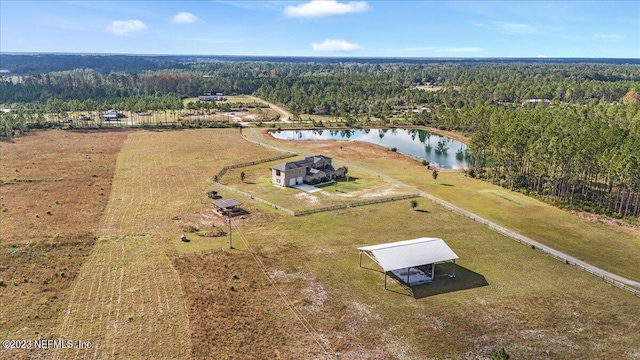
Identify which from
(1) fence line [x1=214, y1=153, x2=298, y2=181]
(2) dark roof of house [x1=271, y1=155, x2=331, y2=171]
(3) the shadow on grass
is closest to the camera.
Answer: (3) the shadow on grass

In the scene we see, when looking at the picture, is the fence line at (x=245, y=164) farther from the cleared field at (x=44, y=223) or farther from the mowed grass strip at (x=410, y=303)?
the mowed grass strip at (x=410, y=303)

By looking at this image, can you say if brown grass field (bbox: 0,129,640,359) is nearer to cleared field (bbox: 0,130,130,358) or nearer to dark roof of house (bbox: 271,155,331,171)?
cleared field (bbox: 0,130,130,358)

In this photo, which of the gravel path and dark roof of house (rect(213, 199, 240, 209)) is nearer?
the gravel path

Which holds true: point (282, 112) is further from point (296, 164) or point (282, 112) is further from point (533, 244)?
point (533, 244)

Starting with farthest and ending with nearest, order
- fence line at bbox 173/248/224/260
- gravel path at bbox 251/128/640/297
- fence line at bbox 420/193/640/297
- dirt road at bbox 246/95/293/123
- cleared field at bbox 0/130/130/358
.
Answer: dirt road at bbox 246/95/293/123 → fence line at bbox 173/248/224/260 → gravel path at bbox 251/128/640/297 → fence line at bbox 420/193/640/297 → cleared field at bbox 0/130/130/358

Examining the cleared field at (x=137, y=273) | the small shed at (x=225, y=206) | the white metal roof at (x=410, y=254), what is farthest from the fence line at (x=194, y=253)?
the white metal roof at (x=410, y=254)

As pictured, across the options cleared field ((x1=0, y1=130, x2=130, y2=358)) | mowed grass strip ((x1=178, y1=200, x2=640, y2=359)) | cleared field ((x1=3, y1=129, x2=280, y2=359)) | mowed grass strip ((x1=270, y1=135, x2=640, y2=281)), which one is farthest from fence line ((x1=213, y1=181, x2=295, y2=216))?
mowed grass strip ((x1=270, y1=135, x2=640, y2=281))

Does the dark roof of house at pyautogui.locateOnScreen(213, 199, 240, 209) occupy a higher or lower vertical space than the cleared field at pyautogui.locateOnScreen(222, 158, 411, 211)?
higher

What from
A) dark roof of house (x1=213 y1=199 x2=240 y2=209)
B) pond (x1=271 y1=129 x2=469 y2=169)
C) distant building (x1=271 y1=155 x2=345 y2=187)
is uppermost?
distant building (x1=271 y1=155 x2=345 y2=187)
